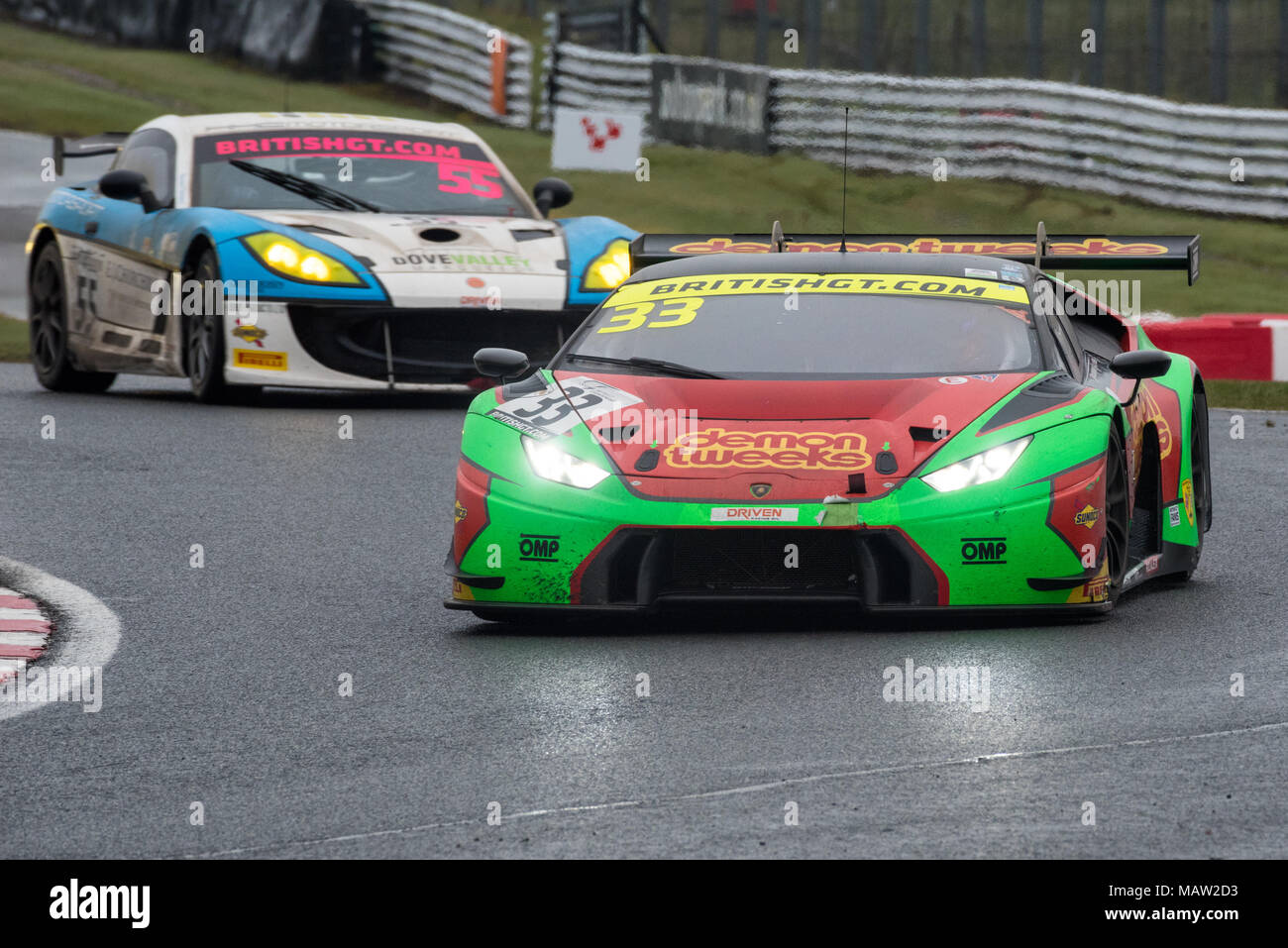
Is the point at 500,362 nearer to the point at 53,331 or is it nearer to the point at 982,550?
the point at 982,550

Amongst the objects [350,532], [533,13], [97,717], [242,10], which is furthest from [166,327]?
[242,10]

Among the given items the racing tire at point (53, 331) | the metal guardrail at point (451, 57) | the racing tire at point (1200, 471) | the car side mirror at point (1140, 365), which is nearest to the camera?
the car side mirror at point (1140, 365)

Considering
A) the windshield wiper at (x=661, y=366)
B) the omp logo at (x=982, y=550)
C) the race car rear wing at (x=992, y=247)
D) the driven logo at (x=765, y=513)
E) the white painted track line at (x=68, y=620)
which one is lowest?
the white painted track line at (x=68, y=620)

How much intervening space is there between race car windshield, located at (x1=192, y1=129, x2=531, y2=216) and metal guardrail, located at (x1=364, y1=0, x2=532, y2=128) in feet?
60.6

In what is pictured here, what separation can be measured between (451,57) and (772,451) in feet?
91.8

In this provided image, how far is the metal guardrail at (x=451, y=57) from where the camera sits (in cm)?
3328

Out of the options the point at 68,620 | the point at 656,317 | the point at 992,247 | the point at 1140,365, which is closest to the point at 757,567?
the point at 656,317

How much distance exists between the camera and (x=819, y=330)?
7984mm

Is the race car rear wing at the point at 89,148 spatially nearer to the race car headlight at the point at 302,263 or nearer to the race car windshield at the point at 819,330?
the race car headlight at the point at 302,263

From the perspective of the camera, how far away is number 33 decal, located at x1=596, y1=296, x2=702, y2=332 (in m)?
8.16

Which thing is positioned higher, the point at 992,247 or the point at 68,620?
the point at 992,247
